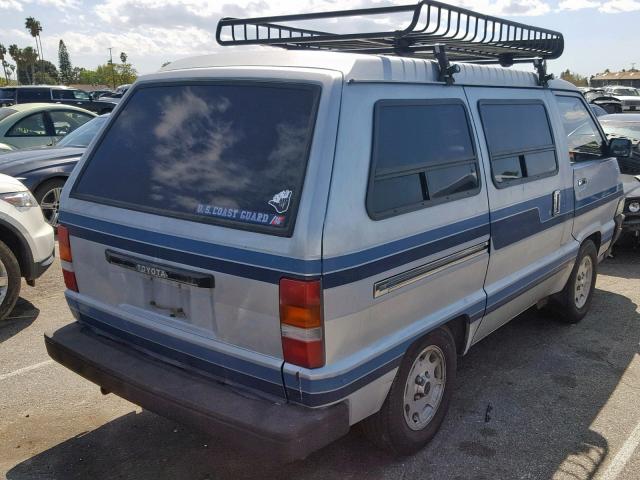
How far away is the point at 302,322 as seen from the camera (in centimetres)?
243

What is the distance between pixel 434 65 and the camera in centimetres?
319

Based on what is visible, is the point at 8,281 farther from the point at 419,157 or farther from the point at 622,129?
the point at 622,129

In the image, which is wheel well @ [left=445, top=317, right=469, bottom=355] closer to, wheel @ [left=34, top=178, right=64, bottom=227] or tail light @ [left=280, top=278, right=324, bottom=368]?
tail light @ [left=280, top=278, right=324, bottom=368]

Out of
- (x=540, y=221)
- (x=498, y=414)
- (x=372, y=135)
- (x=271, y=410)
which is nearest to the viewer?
(x=271, y=410)

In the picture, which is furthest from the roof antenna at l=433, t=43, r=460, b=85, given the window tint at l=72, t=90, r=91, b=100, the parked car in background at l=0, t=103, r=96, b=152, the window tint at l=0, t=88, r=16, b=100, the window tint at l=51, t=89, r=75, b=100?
the window tint at l=72, t=90, r=91, b=100

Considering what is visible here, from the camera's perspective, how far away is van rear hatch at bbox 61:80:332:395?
8.23ft

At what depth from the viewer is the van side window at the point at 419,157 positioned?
2.73 metres

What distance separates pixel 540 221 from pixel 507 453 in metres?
1.56

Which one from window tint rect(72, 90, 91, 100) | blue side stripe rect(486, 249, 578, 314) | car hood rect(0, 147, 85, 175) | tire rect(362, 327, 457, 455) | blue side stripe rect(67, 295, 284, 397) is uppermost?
window tint rect(72, 90, 91, 100)

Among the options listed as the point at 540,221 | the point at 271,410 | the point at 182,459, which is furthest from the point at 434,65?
the point at 182,459

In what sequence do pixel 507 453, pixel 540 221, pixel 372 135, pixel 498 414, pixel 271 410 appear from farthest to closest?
pixel 540 221, pixel 498 414, pixel 507 453, pixel 372 135, pixel 271 410

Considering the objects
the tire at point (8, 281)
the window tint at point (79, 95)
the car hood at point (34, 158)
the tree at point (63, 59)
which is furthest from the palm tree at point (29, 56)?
the tire at point (8, 281)

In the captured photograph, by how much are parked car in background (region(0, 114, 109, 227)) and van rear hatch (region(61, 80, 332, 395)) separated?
468 centimetres

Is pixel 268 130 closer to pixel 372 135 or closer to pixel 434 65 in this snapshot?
pixel 372 135
